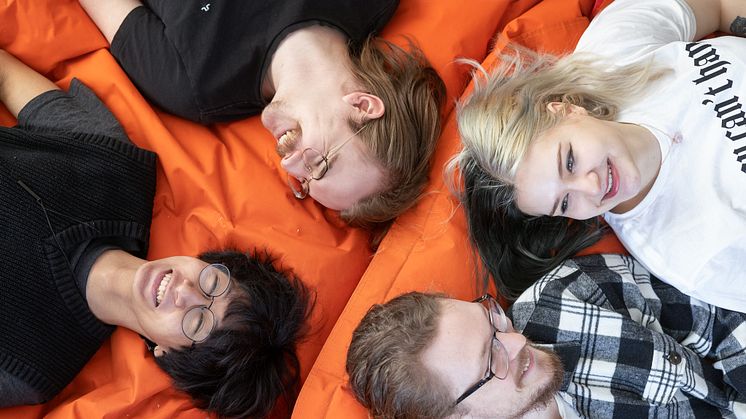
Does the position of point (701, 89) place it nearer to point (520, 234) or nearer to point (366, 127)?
point (520, 234)

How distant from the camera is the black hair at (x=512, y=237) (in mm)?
2146

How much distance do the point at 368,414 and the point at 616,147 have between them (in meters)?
1.08

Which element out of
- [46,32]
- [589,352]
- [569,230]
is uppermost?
[46,32]

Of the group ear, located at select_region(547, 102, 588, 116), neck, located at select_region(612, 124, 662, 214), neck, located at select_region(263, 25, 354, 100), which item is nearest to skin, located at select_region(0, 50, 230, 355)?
neck, located at select_region(263, 25, 354, 100)

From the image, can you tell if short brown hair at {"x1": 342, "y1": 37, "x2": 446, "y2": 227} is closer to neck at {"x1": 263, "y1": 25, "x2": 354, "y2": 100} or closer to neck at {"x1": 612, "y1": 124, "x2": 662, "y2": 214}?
neck at {"x1": 263, "y1": 25, "x2": 354, "y2": 100}

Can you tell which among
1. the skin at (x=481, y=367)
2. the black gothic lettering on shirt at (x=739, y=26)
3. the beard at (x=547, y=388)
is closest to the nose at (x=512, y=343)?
the skin at (x=481, y=367)

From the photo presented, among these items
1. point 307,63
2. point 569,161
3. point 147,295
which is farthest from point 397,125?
point 147,295

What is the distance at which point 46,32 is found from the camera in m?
2.25

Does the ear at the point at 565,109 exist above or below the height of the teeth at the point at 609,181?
above

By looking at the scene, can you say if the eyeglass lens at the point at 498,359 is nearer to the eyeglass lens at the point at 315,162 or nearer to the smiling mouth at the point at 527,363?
the smiling mouth at the point at 527,363

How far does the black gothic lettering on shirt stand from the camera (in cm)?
226

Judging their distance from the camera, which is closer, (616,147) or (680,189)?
(616,147)

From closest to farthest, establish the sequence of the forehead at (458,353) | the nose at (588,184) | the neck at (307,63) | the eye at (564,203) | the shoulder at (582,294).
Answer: the forehead at (458,353), the nose at (588,184), the eye at (564,203), the shoulder at (582,294), the neck at (307,63)

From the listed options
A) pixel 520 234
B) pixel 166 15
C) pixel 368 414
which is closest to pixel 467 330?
pixel 368 414
